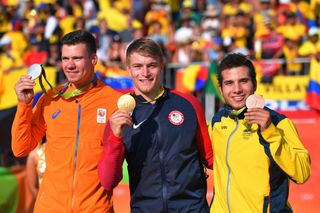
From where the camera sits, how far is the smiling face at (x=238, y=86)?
4629 mm

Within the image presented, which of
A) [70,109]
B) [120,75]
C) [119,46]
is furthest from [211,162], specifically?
[119,46]

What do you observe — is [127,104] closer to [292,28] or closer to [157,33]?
[292,28]

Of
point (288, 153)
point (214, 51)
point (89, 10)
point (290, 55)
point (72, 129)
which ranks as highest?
point (89, 10)

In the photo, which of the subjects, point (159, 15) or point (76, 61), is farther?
point (159, 15)

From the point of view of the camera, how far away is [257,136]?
4488 mm

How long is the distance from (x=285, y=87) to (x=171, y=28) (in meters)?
4.27

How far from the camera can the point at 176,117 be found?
15.8 ft

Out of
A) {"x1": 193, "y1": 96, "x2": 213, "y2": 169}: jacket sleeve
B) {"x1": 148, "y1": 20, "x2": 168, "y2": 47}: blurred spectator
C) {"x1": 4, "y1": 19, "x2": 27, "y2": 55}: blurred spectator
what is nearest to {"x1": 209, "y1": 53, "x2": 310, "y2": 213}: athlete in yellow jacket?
{"x1": 193, "y1": 96, "x2": 213, "y2": 169}: jacket sleeve

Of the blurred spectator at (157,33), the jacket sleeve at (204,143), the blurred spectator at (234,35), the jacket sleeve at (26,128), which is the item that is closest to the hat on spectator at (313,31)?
the blurred spectator at (234,35)

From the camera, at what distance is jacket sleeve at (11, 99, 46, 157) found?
5.05 meters

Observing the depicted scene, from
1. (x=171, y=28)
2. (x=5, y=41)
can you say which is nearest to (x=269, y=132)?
(x=5, y=41)

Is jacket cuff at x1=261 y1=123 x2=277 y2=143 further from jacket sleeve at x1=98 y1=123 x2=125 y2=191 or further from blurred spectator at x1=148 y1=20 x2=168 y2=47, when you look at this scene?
blurred spectator at x1=148 y1=20 x2=168 y2=47

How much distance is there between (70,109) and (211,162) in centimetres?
117

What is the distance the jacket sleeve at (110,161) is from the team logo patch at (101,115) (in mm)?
261
